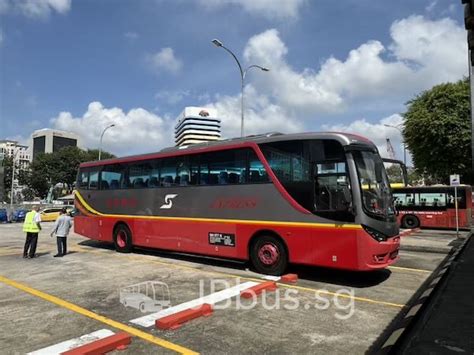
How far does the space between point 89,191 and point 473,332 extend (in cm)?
1349

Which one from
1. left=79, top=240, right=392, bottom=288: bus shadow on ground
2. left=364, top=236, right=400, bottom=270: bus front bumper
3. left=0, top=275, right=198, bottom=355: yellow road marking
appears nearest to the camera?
left=0, top=275, right=198, bottom=355: yellow road marking

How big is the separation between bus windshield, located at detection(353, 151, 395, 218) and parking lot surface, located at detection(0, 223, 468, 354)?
1.65m

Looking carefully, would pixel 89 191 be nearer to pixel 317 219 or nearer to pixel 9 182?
pixel 317 219

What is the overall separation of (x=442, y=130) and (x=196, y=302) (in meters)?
29.4

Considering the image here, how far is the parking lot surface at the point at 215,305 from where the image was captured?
17.9 ft

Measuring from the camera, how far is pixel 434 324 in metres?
6.21

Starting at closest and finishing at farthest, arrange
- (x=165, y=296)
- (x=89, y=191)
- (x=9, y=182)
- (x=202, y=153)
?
(x=165, y=296)
(x=202, y=153)
(x=89, y=191)
(x=9, y=182)

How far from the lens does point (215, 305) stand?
7.14m

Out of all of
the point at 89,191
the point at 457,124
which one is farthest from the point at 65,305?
the point at 457,124

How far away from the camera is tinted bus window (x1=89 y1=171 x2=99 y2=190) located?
15.4 metres

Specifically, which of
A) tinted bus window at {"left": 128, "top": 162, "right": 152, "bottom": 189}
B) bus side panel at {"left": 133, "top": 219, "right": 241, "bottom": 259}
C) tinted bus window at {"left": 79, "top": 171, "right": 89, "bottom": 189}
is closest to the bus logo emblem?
bus side panel at {"left": 133, "top": 219, "right": 241, "bottom": 259}

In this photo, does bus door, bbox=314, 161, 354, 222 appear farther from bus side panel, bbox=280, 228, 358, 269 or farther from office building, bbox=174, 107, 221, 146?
office building, bbox=174, 107, 221, 146

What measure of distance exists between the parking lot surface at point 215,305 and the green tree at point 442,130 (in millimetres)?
22385

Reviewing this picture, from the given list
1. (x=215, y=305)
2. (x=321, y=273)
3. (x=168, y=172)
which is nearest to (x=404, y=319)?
(x=215, y=305)
